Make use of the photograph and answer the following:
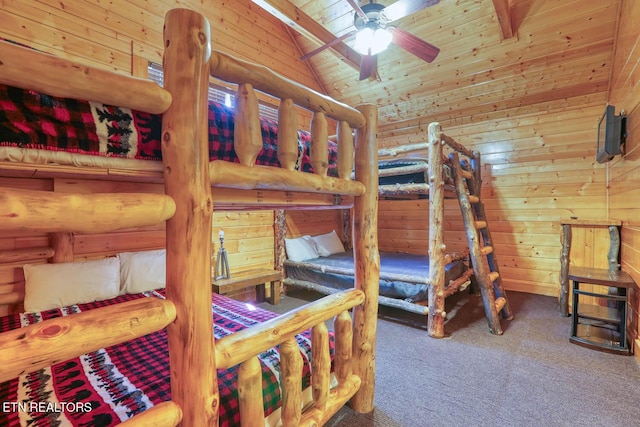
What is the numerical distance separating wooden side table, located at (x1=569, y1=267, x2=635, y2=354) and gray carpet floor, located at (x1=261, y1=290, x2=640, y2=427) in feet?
0.28

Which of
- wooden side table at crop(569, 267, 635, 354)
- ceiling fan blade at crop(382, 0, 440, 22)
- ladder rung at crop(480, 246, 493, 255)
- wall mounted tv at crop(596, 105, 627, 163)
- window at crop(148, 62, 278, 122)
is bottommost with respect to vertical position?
wooden side table at crop(569, 267, 635, 354)

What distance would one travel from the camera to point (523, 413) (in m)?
1.52

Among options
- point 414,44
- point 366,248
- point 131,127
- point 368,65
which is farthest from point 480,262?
point 131,127

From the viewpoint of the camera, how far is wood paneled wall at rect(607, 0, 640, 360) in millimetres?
2061

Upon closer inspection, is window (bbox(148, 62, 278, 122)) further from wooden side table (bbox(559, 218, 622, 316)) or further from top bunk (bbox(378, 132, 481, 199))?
wooden side table (bbox(559, 218, 622, 316))

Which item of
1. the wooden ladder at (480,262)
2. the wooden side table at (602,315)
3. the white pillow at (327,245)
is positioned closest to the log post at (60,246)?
the white pillow at (327,245)

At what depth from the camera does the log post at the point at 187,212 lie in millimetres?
758

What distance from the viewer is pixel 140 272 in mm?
2258

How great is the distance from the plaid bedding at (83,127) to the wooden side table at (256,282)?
6.92ft

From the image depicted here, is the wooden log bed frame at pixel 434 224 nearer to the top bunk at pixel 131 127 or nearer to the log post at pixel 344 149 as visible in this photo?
the log post at pixel 344 149

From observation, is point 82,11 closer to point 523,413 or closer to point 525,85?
point 523,413

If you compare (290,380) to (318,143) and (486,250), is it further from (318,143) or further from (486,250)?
(486,250)

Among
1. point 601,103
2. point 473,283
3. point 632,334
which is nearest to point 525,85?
point 601,103

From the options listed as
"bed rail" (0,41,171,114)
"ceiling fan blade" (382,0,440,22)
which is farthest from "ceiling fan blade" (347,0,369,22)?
"bed rail" (0,41,171,114)
